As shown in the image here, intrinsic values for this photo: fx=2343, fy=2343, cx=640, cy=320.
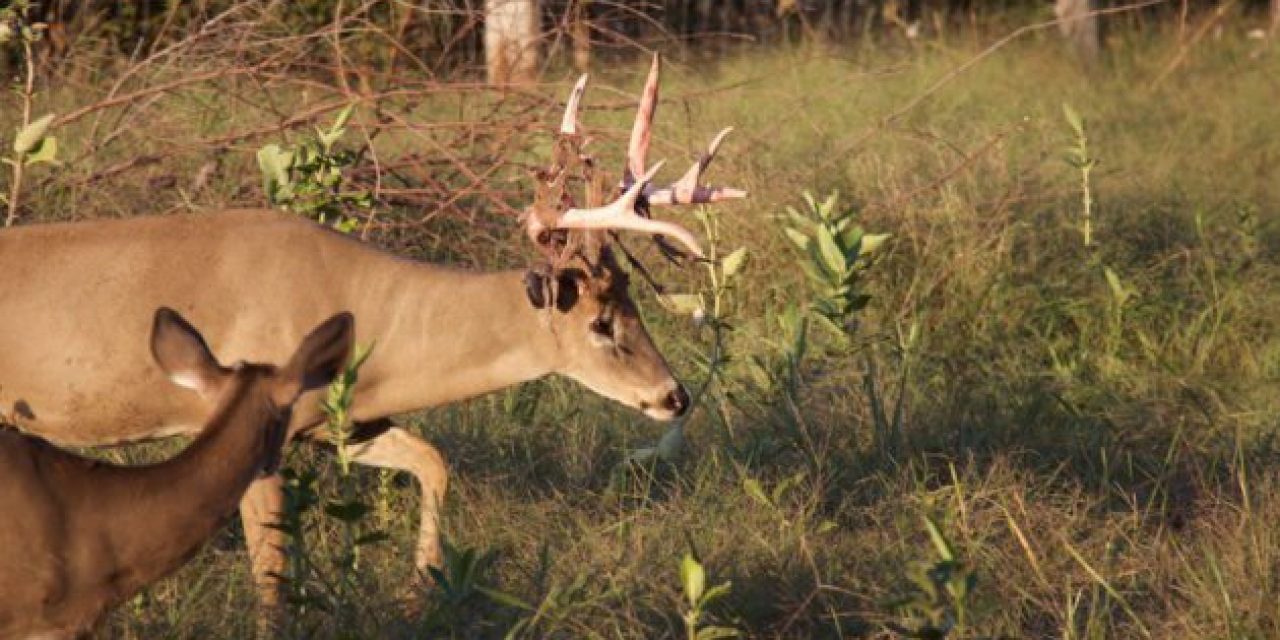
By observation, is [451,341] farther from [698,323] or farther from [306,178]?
[306,178]

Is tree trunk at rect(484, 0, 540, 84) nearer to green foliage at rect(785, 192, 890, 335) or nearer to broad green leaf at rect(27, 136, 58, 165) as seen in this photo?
broad green leaf at rect(27, 136, 58, 165)

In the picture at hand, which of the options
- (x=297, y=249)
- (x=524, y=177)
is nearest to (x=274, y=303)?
(x=297, y=249)

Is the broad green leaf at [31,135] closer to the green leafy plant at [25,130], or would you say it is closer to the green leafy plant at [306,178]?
the green leafy plant at [25,130]

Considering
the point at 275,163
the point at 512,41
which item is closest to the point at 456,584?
the point at 275,163

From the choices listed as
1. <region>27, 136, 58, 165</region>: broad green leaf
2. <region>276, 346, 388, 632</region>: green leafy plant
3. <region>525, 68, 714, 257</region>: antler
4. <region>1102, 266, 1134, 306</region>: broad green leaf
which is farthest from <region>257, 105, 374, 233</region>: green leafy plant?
<region>1102, 266, 1134, 306</region>: broad green leaf

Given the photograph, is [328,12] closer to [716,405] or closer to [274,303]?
[716,405]

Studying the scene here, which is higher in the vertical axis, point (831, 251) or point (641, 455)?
point (831, 251)

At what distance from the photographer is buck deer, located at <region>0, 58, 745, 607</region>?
5.65 m

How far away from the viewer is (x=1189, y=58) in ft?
44.2

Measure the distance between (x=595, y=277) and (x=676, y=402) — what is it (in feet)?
1.26

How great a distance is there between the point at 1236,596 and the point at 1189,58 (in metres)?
8.72

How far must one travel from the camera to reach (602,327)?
591cm

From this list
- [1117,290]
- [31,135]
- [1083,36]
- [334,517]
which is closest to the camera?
[334,517]

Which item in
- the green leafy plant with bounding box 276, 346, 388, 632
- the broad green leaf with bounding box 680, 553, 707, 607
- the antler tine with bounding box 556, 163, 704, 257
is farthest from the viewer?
the antler tine with bounding box 556, 163, 704, 257
